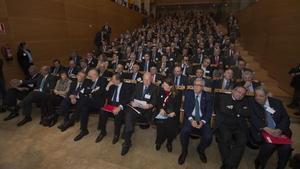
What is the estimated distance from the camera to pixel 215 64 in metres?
5.32

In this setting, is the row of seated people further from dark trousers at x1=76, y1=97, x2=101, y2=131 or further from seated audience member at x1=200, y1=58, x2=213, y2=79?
seated audience member at x1=200, y1=58, x2=213, y2=79

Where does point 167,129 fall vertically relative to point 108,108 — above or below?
below

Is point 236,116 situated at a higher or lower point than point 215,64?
lower

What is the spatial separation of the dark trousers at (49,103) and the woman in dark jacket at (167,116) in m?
2.08

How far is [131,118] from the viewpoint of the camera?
295 centimetres

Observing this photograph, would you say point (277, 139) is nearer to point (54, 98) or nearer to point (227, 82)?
point (227, 82)

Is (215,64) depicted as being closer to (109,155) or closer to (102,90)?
(102,90)

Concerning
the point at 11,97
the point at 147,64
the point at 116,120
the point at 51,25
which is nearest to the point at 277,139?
the point at 116,120

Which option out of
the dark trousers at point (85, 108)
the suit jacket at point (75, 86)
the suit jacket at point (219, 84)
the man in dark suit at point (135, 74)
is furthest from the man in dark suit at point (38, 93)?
the suit jacket at point (219, 84)

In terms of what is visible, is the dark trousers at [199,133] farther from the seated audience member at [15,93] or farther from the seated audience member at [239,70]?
the seated audience member at [15,93]

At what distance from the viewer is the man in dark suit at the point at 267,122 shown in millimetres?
2383

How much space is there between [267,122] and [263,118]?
0.28ft

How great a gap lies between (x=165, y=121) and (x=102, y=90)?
4.41 ft

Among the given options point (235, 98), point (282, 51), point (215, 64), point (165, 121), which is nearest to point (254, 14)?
point (282, 51)
